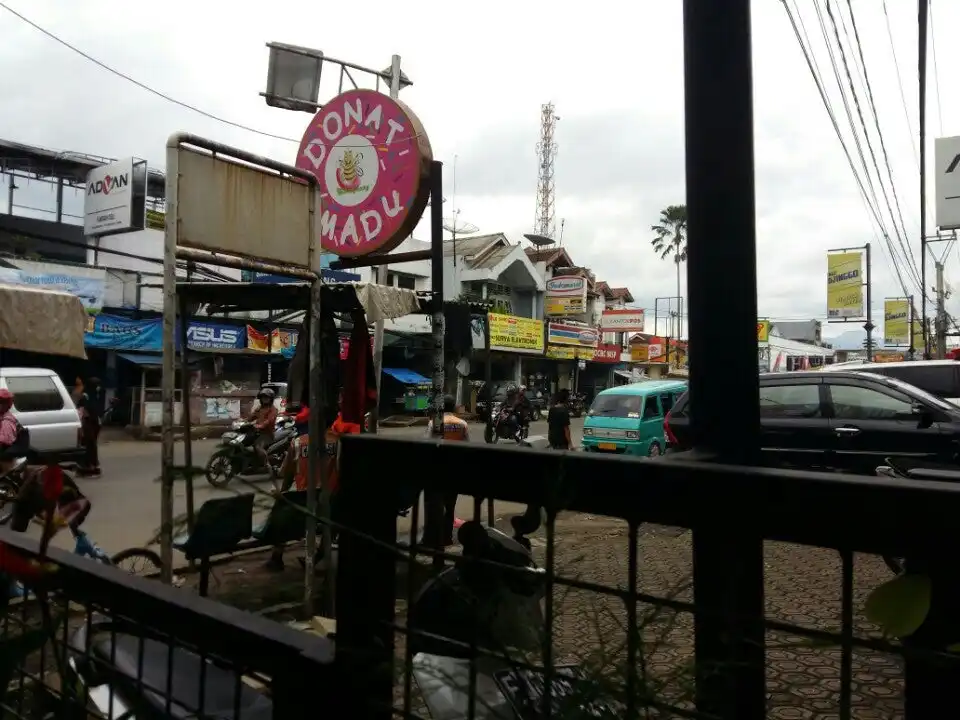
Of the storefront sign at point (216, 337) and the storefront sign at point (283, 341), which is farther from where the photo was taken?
the storefront sign at point (283, 341)

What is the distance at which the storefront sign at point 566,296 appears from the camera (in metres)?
30.6

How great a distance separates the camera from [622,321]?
33.9 meters

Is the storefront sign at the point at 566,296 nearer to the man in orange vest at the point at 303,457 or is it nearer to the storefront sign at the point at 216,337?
the storefront sign at the point at 216,337

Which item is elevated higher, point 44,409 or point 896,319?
point 896,319

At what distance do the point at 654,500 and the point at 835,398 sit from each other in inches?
315

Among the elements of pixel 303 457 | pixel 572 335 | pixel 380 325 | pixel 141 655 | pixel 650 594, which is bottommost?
pixel 303 457

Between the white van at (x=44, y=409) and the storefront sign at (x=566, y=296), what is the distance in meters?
22.5

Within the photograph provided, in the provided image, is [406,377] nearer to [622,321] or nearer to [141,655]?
[622,321]

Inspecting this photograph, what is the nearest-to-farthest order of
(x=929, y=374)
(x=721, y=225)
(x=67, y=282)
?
(x=721, y=225) < (x=929, y=374) < (x=67, y=282)

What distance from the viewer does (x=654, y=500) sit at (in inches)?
34.3

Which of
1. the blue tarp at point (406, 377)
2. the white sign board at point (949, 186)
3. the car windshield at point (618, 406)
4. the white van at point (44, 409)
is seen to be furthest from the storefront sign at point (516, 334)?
the white van at point (44, 409)

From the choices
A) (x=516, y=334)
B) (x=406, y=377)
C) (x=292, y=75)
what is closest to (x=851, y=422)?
(x=292, y=75)

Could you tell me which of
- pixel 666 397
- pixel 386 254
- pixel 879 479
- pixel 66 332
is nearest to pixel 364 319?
pixel 386 254

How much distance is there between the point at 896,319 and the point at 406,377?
83.5 feet
